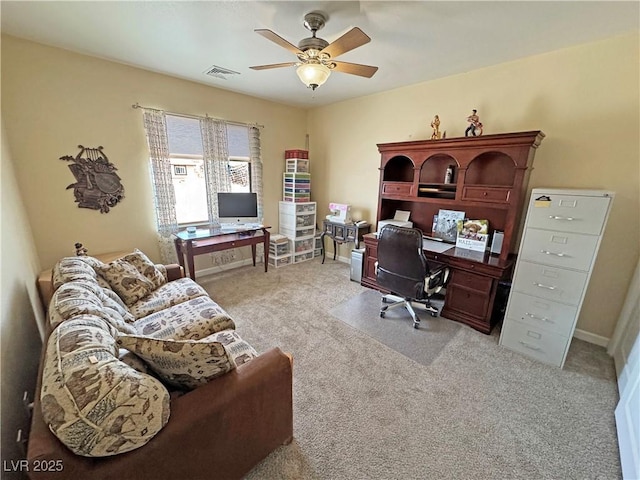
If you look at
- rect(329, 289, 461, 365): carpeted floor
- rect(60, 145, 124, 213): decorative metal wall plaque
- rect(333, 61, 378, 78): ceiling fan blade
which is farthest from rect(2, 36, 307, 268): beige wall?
rect(329, 289, 461, 365): carpeted floor

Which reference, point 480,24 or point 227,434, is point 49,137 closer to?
point 227,434

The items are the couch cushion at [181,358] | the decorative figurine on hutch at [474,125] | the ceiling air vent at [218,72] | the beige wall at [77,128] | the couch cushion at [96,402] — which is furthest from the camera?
the ceiling air vent at [218,72]

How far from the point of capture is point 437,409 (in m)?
1.72

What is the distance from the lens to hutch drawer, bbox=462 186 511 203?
2.47 metres

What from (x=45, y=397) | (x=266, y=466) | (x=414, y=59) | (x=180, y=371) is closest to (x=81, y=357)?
(x=45, y=397)

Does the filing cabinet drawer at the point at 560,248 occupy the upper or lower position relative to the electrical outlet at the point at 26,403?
upper

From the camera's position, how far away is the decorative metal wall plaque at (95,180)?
8.97ft

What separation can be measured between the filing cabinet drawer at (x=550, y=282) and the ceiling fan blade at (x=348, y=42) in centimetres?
Answer: 214

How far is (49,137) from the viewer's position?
255 cm

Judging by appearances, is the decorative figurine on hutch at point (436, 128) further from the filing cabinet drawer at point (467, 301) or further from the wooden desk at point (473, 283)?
the filing cabinet drawer at point (467, 301)

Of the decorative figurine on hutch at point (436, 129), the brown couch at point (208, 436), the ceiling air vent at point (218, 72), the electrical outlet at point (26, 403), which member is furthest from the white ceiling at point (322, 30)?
the electrical outlet at point (26, 403)

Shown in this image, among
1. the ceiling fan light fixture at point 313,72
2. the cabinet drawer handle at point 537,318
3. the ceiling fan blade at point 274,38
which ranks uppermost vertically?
the ceiling fan blade at point 274,38

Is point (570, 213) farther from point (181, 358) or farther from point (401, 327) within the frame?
point (181, 358)

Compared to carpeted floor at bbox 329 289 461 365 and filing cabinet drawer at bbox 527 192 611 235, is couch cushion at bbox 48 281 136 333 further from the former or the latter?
filing cabinet drawer at bbox 527 192 611 235
